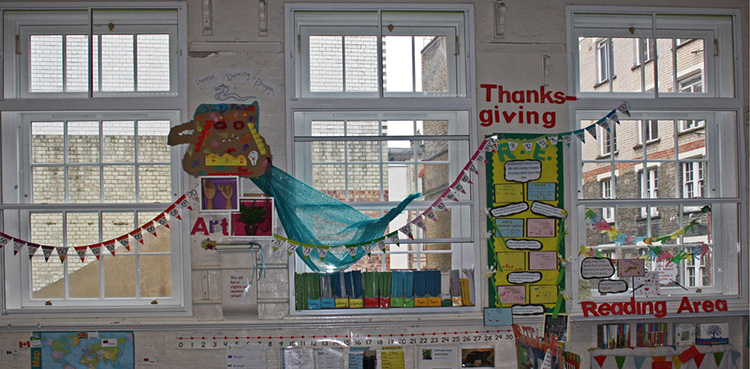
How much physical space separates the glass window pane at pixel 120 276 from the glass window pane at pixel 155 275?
0.07 metres

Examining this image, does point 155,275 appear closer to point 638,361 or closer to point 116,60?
point 116,60

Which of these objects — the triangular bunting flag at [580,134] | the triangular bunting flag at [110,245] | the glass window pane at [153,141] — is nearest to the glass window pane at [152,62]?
the glass window pane at [153,141]

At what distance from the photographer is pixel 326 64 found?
155 inches

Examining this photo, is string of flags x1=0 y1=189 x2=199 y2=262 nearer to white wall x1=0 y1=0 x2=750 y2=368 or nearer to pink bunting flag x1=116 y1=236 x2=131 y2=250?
pink bunting flag x1=116 y1=236 x2=131 y2=250

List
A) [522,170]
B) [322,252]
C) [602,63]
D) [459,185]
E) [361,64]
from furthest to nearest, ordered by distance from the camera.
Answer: [602,63], [361,64], [522,170], [459,185], [322,252]

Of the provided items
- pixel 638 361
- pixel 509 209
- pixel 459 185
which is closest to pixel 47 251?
pixel 459 185

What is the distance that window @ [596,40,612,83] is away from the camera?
4.07 meters

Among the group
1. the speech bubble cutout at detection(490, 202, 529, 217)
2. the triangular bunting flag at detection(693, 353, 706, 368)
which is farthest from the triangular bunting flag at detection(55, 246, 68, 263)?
the triangular bunting flag at detection(693, 353, 706, 368)

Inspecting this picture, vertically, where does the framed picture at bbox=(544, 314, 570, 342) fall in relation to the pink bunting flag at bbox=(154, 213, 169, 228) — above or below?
below

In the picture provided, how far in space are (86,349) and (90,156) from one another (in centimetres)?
128

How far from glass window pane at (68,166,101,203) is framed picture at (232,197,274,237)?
1.04 metres

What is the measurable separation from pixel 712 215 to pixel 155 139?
Result: 3935mm

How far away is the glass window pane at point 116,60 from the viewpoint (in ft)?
12.8

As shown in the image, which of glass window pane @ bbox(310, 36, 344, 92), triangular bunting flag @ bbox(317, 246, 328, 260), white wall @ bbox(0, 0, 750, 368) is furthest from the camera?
glass window pane @ bbox(310, 36, 344, 92)
